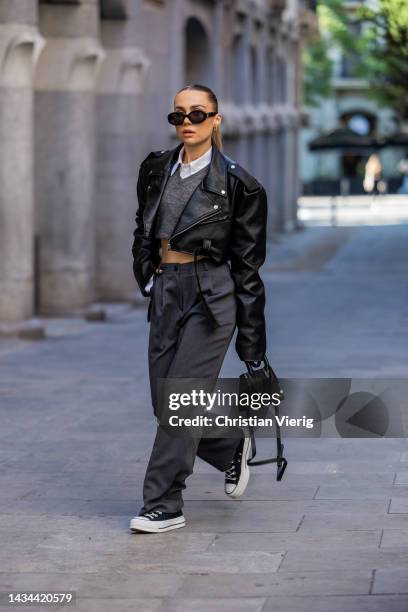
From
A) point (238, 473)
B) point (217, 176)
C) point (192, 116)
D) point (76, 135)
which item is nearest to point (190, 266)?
point (217, 176)

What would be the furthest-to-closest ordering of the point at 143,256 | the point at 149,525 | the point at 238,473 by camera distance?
→ 1. the point at 238,473
2. the point at 143,256
3. the point at 149,525

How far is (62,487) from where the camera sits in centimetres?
789

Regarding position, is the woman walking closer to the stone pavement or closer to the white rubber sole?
the white rubber sole

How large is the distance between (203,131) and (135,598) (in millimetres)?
2130

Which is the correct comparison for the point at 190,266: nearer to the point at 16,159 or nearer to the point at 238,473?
the point at 238,473

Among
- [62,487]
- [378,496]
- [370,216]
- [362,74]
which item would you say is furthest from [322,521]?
[362,74]

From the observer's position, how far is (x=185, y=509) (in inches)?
289

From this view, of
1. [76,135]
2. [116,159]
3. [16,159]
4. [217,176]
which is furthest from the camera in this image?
[116,159]

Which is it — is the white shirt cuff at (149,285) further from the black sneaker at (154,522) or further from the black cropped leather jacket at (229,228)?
the black sneaker at (154,522)

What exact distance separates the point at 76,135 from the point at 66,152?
21 cm

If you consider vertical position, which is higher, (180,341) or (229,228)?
(229,228)

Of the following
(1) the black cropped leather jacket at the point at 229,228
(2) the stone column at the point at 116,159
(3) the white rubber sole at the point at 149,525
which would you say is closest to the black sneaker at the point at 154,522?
(3) the white rubber sole at the point at 149,525

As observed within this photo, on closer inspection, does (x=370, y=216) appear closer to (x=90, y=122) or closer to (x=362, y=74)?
(x=362, y=74)

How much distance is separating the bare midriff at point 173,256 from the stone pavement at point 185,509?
115cm
